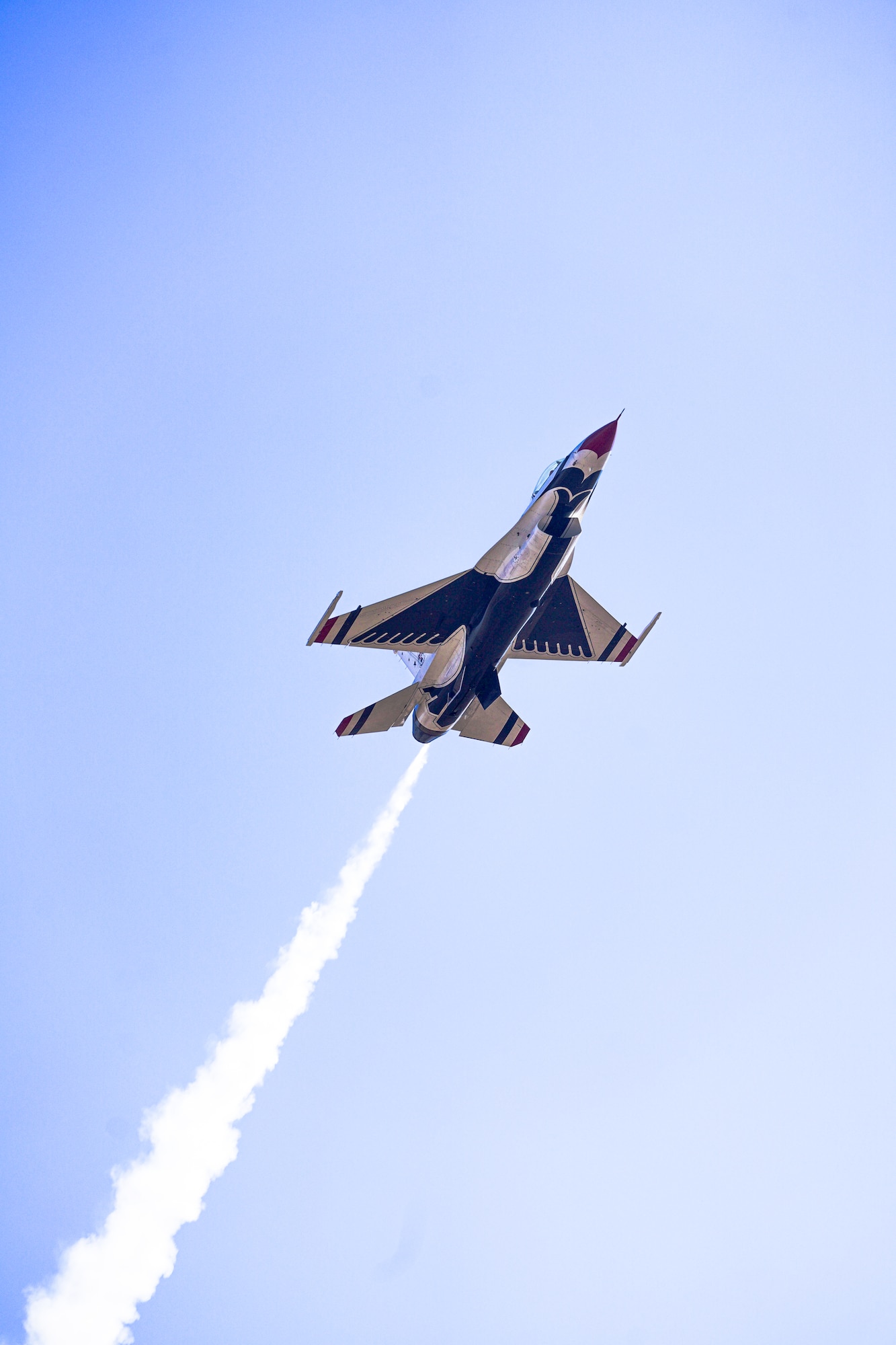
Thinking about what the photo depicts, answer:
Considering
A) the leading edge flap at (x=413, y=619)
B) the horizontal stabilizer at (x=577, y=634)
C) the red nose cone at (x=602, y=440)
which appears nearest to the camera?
the red nose cone at (x=602, y=440)

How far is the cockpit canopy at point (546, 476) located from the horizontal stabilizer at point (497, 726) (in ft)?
33.0

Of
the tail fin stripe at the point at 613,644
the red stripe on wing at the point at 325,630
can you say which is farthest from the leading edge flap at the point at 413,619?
the tail fin stripe at the point at 613,644

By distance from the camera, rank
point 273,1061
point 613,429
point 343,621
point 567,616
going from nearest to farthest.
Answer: point 613,429 < point 343,621 < point 567,616 < point 273,1061

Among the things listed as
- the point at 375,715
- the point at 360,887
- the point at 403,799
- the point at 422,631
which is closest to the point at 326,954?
the point at 360,887

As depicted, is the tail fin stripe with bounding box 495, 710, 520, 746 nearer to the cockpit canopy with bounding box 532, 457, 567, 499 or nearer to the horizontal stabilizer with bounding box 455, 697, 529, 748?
the horizontal stabilizer with bounding box 455, 697, 529, 748

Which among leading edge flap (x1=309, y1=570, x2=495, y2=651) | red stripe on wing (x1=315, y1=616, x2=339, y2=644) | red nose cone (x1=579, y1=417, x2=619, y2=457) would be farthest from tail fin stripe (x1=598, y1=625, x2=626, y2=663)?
red stripe on wing (x1=315, y1=616, x2=339, y2=644)

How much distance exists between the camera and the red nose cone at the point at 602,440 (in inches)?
1539

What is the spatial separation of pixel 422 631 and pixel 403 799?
38.2 feet

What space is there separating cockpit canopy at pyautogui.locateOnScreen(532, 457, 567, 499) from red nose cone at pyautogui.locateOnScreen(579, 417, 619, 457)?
3.35ft

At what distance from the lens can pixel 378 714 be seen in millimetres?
44875

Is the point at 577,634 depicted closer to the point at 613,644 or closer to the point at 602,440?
the point at 613,644

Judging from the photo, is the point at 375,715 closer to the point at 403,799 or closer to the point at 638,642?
the point at 403,799

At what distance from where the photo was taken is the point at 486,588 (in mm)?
41500

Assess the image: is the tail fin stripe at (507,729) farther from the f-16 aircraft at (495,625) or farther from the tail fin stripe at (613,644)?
the tail fin stripe at (613,644)
